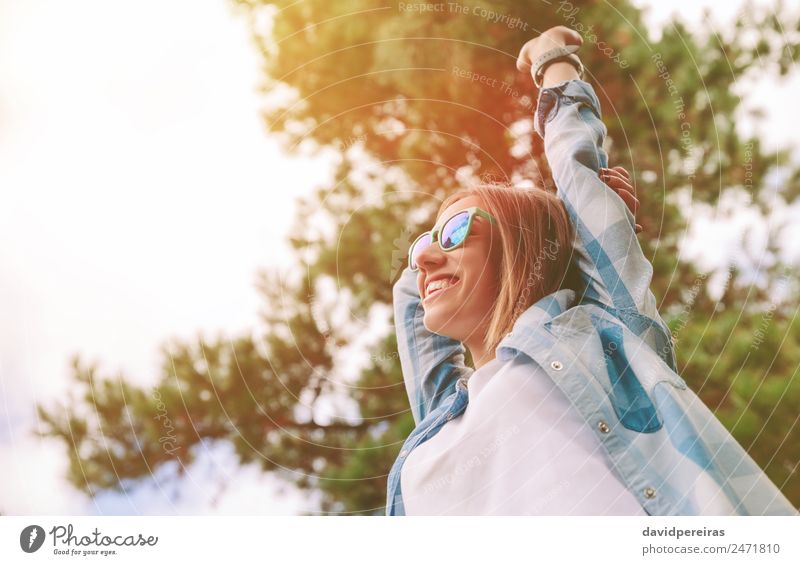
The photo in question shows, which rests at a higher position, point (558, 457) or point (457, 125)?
point (457, 125)

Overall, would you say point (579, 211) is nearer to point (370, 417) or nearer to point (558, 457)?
point (558, 457)

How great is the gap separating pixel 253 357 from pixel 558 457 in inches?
23.7

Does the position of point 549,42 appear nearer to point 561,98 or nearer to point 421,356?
point 561,98

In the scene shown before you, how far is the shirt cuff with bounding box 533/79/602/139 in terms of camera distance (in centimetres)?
89

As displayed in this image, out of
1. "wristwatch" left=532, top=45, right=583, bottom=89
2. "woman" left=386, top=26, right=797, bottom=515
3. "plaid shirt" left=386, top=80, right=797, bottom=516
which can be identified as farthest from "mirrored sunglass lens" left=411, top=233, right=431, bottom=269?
"wristwatch" left=532, top=45, right=583, bottom=89

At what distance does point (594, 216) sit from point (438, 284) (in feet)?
0.66

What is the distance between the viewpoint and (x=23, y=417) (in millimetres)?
1104

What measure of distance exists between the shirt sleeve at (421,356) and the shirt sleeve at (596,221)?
0.21 metres

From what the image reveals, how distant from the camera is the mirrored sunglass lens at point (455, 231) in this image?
873 millimetres

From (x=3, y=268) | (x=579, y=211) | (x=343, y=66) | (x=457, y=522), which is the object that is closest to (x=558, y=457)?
(x=457, y=522)

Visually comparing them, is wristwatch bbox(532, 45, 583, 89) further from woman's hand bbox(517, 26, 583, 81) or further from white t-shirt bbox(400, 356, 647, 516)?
white t-shirt bbox(400, 356, 647, 516)

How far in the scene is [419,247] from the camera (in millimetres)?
926

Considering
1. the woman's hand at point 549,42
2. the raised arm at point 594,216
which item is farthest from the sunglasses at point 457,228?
the woman's hand at point 549,42

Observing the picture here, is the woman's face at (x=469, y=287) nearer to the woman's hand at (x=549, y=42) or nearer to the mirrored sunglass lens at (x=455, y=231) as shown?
the mirrored sunglass lens at (x=455, y=231)
